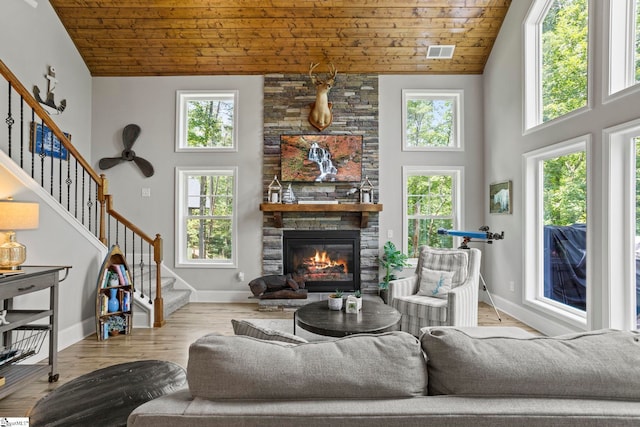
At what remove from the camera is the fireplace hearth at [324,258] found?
536 cm

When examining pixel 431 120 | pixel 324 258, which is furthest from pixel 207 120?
pixel 431 120

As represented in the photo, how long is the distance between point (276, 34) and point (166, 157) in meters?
2.44

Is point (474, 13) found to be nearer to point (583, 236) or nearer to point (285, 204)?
point (583, 236)

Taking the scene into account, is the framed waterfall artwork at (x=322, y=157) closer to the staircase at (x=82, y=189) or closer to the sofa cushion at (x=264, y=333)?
the staircase at (x=82, y=189)

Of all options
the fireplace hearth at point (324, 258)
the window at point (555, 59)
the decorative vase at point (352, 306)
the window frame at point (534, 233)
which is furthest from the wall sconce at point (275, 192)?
the window at point (555, 59)

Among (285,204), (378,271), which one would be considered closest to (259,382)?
(285,204)

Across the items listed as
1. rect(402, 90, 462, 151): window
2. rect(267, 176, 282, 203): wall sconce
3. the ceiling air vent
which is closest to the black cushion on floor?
rect(267, 176, 282, 203): wall sconce

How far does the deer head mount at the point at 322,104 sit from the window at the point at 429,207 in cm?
152

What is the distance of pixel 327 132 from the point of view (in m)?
→ 5.38

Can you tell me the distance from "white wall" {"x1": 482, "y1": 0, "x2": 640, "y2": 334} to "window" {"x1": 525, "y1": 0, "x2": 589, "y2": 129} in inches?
5.4

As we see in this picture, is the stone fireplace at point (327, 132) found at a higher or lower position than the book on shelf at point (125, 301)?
higher

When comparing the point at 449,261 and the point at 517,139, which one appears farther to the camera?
the point at 517,139

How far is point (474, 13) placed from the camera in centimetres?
468

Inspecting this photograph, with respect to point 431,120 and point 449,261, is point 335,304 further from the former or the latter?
point 431,120
